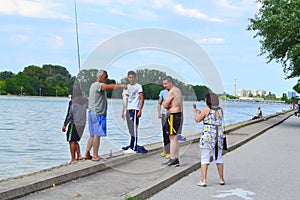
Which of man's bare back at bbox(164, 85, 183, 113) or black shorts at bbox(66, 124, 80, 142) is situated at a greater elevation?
man's bare back at bbox(164, 85, 183, 113)

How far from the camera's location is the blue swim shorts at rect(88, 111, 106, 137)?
9.29m

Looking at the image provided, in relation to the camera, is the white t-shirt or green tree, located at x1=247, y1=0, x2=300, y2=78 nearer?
the white t-shirt

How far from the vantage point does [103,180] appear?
26.7ft

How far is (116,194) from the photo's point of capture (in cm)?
713

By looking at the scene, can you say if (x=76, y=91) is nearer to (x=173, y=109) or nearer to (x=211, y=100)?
(x=173, y=109)

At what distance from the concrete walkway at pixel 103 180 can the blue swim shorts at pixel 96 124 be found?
0.58m

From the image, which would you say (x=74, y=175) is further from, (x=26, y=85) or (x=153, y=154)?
(x=26, y=85)

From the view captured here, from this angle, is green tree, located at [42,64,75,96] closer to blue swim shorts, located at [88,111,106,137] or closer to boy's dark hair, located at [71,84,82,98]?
boy's dark hair, located at [71,84,82,98]

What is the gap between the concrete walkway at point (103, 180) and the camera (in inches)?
269

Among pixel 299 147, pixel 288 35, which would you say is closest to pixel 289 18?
pixel 288 35

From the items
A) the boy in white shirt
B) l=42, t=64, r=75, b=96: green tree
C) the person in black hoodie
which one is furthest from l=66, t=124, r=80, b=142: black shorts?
the boy in white shirt

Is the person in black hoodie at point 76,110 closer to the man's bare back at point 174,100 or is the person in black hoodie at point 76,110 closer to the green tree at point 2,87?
the man's bare back at point 174,100

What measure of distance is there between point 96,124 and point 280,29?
21114mm

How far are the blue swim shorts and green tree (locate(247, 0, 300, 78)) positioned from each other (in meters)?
19.6
